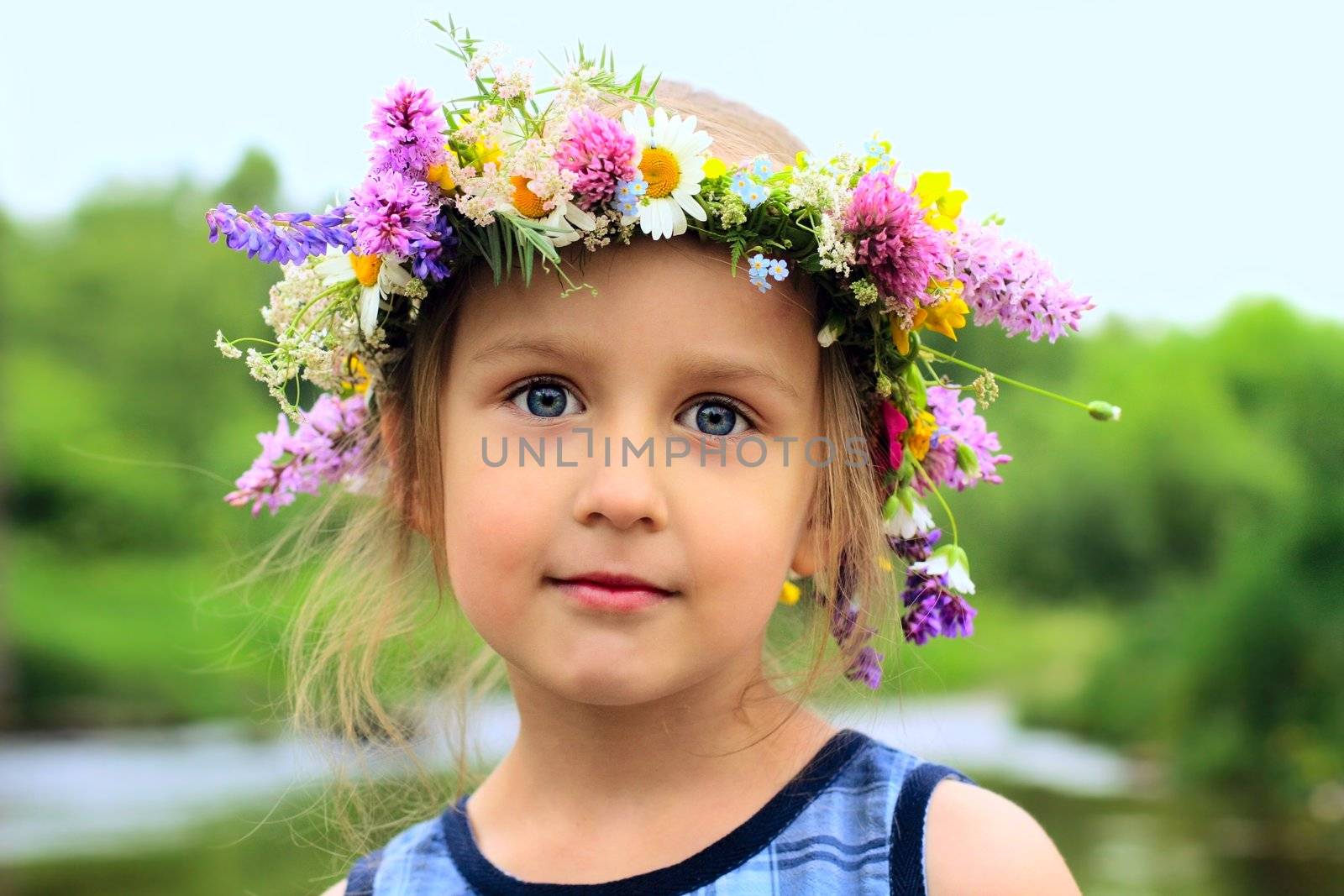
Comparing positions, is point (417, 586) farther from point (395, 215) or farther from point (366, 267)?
point (395, 215)

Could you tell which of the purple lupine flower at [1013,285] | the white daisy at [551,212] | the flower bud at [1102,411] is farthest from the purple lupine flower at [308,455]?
the flower bud at [1102,411]

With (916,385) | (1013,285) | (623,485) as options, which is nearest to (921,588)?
(916,385)

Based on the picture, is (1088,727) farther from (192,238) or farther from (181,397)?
(192,238)

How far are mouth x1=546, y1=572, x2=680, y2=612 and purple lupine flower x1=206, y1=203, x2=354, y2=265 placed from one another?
0.50 meters

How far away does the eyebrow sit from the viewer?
134 centimetres

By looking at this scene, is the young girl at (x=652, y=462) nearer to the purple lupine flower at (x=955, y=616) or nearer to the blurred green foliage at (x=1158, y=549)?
the purple lupine flower at (x=955, y=616)

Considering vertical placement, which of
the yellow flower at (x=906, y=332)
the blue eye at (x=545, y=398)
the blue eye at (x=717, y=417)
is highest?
the yellow flower at (x=906, y=332)

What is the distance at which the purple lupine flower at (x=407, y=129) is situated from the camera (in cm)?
140

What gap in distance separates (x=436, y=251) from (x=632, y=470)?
1.21ft

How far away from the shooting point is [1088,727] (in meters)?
6.16

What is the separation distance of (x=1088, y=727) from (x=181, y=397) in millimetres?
6055

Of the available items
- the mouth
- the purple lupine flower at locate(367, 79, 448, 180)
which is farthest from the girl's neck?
the purple lupine flower at locate(367, 79, 448, 180)

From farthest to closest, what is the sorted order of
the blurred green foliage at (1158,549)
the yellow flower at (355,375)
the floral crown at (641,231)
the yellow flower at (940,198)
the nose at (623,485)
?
the blurred green foliage at (1158,549) → the yellow flower at (355,375) → the yellow flower at (940,198) → the floral crown at (641,231) → the nose at (623,485)

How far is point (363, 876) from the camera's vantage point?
5.52ft
